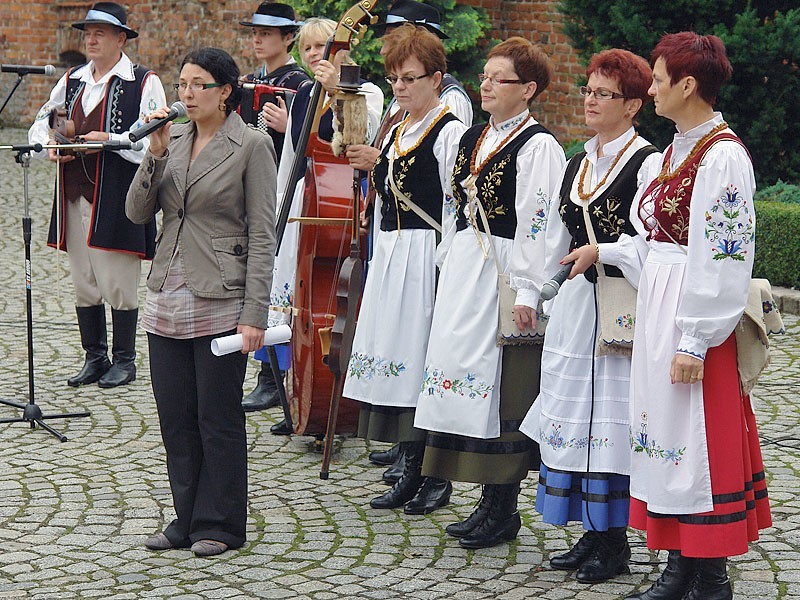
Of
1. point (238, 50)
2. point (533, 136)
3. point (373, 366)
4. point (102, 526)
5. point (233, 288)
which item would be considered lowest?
point (102, 526)

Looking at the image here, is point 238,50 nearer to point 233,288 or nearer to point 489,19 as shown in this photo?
point 489,19

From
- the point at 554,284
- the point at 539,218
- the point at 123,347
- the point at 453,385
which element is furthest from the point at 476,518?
the point at 123,347

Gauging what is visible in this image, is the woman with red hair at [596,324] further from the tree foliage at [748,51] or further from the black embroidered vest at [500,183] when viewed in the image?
the tree foliage at [748,51]

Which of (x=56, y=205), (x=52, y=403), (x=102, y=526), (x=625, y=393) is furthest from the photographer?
(x=56, y=205)

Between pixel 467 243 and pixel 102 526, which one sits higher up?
pixel 467 243

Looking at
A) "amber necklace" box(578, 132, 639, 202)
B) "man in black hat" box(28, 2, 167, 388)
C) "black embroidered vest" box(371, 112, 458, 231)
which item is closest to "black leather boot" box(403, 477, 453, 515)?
"black embroidered vest" box(371, 112, 458, 231)

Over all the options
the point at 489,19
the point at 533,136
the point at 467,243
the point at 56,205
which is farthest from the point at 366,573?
the point at 489,19

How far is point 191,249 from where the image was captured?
463cm

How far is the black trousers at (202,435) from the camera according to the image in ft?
15.4

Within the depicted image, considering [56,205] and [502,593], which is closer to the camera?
[502,593]

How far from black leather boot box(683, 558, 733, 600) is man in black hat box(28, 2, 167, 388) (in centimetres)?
415

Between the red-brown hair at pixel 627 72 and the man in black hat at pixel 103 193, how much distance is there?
11.3 feet

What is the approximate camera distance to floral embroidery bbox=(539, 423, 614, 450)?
4.29 metres

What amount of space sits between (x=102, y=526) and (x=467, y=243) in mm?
1804
